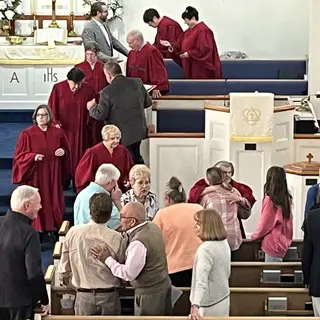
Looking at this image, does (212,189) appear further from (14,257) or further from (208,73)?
(208,73)

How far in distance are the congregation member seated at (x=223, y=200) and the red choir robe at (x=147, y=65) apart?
3879 millimetres

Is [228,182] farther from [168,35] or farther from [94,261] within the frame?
[168,35]

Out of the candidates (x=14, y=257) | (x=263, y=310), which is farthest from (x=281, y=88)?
(x=14, y=257)

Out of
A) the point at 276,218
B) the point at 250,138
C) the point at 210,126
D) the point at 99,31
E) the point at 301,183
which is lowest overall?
the point at 276,218

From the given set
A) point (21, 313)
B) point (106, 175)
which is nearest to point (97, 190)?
point (106, 175)

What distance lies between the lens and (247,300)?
20.9 ft

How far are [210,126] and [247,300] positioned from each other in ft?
13.8

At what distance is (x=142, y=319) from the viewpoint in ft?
18.5

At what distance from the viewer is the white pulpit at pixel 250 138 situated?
9984mm

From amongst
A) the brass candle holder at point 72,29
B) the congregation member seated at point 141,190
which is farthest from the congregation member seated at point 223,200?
the brass candle holder at point 72,29

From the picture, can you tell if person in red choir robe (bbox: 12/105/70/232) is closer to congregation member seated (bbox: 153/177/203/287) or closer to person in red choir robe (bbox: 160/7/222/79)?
congregation member seated (bbox: 153/177/203/287)

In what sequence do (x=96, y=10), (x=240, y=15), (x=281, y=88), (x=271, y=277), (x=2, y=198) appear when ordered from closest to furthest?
(x=271, y=277)
(x=2, y=198)
(x=96, y=10)
(x=281, y=88)
(x=240, y=15)

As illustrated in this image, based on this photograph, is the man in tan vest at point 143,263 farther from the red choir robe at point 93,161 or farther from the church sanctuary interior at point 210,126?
the red choir robe at point 93,161

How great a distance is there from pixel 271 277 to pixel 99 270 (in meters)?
1.64
